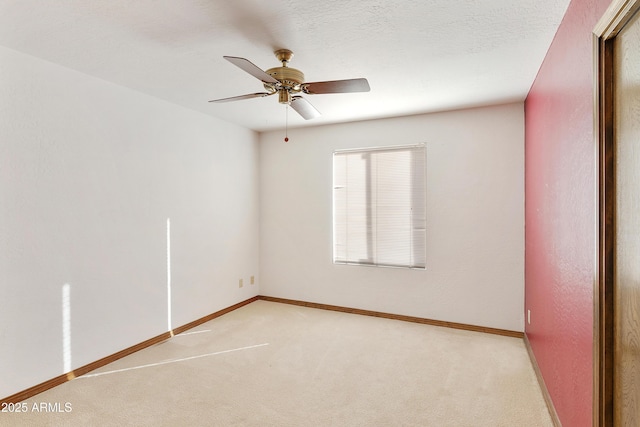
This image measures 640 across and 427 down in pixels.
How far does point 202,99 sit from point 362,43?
1.87 metres

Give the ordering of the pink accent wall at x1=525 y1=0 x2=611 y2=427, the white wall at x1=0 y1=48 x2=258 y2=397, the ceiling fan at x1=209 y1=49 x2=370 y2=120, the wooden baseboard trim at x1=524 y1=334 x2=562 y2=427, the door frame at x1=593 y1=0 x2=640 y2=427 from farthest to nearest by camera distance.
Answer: the white wall at x1=0 y1=48 x2=258 y2=397 < the ceiling fan at x1=209 y1=49 x2=370 y2=120 < the wooden baseboard trim at x1=524 y1=334 x2=562 y2=427 < the pink accent wall at x1=525 y1=0 x2=611 y2=427 < the door frame at x1=593 y1=0 x2=640 y2=427

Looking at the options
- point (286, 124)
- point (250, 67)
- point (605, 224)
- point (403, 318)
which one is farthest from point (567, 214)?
point (286, 124)

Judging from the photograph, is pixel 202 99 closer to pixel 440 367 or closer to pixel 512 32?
pixel 512 32

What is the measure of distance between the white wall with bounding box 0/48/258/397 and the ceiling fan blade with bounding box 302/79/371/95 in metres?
1.87

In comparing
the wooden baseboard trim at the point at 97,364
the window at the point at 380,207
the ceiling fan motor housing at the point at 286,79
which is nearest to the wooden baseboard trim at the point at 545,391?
the window at the point at 380,207

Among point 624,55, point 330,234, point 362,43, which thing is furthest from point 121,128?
point 624,55

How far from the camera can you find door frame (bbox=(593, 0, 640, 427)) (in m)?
1.30

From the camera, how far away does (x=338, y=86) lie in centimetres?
218

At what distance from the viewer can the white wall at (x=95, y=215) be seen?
7.77ft

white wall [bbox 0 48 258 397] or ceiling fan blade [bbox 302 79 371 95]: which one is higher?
ceiling fan blade [bbox 302 79 371 95]

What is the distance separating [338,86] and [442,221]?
228 cm

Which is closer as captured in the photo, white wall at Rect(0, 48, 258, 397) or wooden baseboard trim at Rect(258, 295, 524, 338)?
white wall at Rect(0, 48, 258, 397)

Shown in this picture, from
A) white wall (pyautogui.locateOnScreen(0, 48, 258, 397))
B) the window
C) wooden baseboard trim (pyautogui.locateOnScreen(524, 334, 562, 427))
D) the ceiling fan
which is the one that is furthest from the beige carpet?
the ceiling fan

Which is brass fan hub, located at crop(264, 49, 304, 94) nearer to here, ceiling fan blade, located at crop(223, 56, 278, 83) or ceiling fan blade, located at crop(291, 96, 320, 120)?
ceiling fan blade, located at crop(223, 56, 278, 83)
